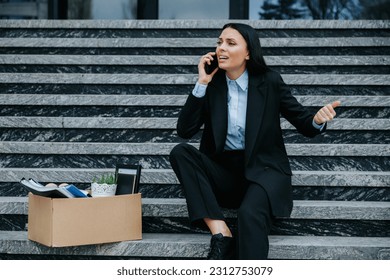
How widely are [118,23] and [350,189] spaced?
2998 mm

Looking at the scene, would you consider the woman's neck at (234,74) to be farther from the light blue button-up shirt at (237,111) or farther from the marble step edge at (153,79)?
the marble step edge at (153,79)

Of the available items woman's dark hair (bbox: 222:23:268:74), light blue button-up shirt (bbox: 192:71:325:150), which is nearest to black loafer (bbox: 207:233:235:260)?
light blue button-up shirt (bbox: 192:71:325:150)

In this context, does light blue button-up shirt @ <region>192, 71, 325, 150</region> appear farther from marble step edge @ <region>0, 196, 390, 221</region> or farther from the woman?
marble step edge @ <region>0, 196, 390, 221</region>

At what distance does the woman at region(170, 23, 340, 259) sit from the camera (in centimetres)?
316

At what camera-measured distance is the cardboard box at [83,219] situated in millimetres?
3072

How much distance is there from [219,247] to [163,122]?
152cm

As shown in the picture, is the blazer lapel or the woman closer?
the woman

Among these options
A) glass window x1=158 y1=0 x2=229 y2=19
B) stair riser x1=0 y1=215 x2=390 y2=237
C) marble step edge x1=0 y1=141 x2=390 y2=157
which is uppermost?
glass window x1=158 y1=0 x2=229 y2=19

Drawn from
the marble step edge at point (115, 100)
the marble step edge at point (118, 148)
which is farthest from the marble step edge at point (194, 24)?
the marble step edge at point (118, 148)

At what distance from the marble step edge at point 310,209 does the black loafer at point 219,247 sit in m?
0.33

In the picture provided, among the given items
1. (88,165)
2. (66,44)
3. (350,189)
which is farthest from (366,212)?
(66,44)

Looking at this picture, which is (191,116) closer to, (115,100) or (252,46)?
(252,46)

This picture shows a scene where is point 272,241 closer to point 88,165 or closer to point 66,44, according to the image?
point 88,165

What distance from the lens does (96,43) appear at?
555cm
